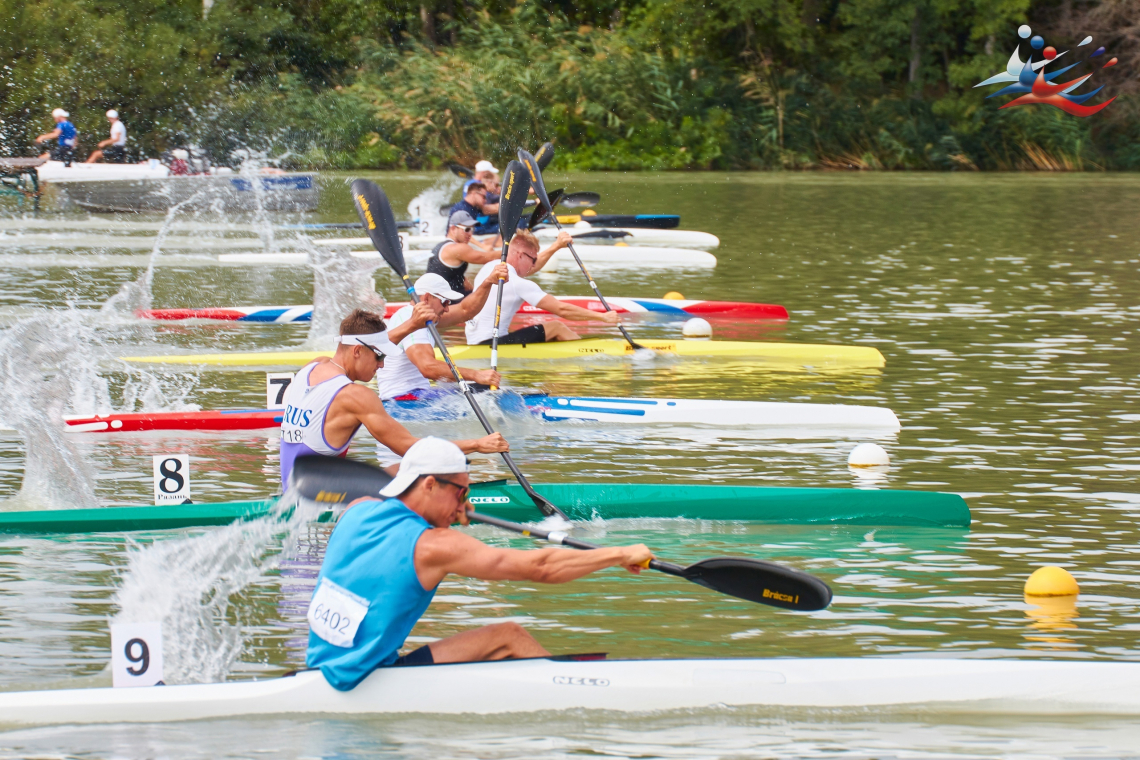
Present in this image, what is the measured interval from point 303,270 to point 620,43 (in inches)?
880

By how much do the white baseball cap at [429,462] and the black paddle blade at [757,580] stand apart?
993 millimetres

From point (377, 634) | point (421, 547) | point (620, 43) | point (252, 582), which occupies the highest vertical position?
point (620, 43)

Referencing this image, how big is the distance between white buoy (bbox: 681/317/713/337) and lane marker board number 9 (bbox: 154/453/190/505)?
6.42 meters

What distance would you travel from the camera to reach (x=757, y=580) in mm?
4820

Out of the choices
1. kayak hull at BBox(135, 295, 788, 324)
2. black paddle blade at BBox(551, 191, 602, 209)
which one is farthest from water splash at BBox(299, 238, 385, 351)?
black paddle blade at BBox(551, 191, 602, 209)

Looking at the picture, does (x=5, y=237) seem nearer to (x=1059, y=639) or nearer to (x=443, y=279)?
(x=443, y=279)

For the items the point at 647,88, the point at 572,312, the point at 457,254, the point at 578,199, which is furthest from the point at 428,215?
the point at 647,88

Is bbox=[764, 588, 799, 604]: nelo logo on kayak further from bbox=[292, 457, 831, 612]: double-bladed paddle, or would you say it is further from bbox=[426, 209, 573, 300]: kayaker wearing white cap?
bbox=[426, 209, 573, 300]: kayaker wearing white cap

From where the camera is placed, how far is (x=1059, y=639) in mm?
5309

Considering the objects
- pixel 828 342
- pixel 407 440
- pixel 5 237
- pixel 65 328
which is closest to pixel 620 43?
pixel 5 237

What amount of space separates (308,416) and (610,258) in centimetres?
1251

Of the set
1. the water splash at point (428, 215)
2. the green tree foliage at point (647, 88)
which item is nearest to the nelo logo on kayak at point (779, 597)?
the water splash at point (428, 215)

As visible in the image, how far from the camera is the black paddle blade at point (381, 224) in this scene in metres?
8.76

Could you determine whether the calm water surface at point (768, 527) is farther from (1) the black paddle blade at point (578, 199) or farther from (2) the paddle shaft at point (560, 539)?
→ (1) the black paddle blade at point (578, 199)
